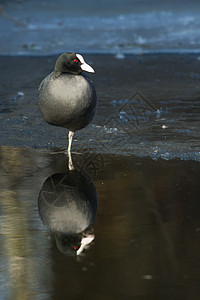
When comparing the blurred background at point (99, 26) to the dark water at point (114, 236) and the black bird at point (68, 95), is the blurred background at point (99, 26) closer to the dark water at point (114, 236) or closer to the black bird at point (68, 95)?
the black bird at point (68, 95)

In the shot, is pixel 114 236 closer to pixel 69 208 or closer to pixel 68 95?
pixel 69 208

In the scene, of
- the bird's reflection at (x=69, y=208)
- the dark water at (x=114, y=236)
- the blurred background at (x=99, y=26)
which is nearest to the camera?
the dark water at (x=114, y=236)

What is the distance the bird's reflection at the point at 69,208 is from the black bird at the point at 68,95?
598mm

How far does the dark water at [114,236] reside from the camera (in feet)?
11.1

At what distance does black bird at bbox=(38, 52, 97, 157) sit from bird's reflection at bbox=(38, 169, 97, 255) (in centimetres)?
60

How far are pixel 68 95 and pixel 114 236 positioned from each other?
6.58 feet

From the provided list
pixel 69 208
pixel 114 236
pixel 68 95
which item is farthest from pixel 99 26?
pixel 114 236

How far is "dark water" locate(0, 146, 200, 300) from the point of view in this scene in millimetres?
3379

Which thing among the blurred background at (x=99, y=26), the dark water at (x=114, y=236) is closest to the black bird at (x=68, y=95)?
the dark water at (x=114, y=236)

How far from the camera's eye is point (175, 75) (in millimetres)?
10633

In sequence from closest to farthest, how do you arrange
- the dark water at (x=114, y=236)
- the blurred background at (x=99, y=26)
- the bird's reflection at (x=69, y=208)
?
the dark water at (x=114, y=236), the bird's reflection at (x=69, y=208), the blurred background at (x=99, y=26)

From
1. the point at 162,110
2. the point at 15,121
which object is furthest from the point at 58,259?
the point at 162,110

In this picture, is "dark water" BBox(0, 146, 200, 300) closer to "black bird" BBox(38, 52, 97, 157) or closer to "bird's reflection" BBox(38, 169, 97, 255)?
"bird's reflection" BBox(38, 169, 97, 255)

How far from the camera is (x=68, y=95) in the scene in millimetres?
5723
